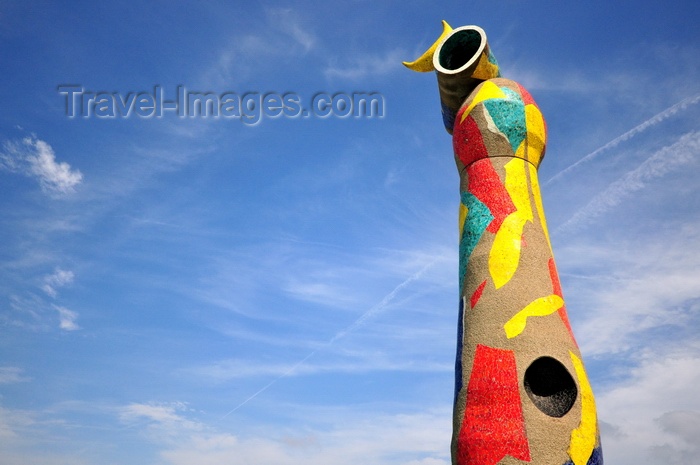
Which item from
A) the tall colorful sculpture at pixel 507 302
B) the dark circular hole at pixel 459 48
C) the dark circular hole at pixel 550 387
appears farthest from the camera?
the dark circular hole at pixel 459 48

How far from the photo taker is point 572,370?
806 cm

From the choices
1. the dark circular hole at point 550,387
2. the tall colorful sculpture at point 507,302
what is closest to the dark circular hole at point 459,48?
the tall colorful sculpture at point 507,302

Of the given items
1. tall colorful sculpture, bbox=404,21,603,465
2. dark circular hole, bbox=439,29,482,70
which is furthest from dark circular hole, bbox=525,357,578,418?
dark circular hole, bbox=439,29,482,70

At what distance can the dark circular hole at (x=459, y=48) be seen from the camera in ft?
35.0

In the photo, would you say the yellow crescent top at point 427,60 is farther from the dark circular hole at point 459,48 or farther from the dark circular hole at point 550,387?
the dark circular hole at point 550,387

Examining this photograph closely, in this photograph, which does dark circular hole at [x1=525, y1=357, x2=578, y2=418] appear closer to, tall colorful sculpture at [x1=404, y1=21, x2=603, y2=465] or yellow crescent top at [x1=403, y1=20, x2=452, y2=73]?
tall colorful sculpture at [x1=404, y1=21, x2=603, y2=465]

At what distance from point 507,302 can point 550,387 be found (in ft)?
3.83

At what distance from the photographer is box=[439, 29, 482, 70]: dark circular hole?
420 inches

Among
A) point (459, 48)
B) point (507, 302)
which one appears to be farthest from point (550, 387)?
point (459, 48)

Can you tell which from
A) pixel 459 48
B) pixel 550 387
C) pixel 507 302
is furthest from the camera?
pixel 459 48

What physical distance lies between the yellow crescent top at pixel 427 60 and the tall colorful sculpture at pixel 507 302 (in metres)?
1.02

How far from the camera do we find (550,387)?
820 cm

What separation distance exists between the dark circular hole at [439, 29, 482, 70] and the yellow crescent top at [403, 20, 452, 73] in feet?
2.24

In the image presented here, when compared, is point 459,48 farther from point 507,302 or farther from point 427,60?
point 507,302
